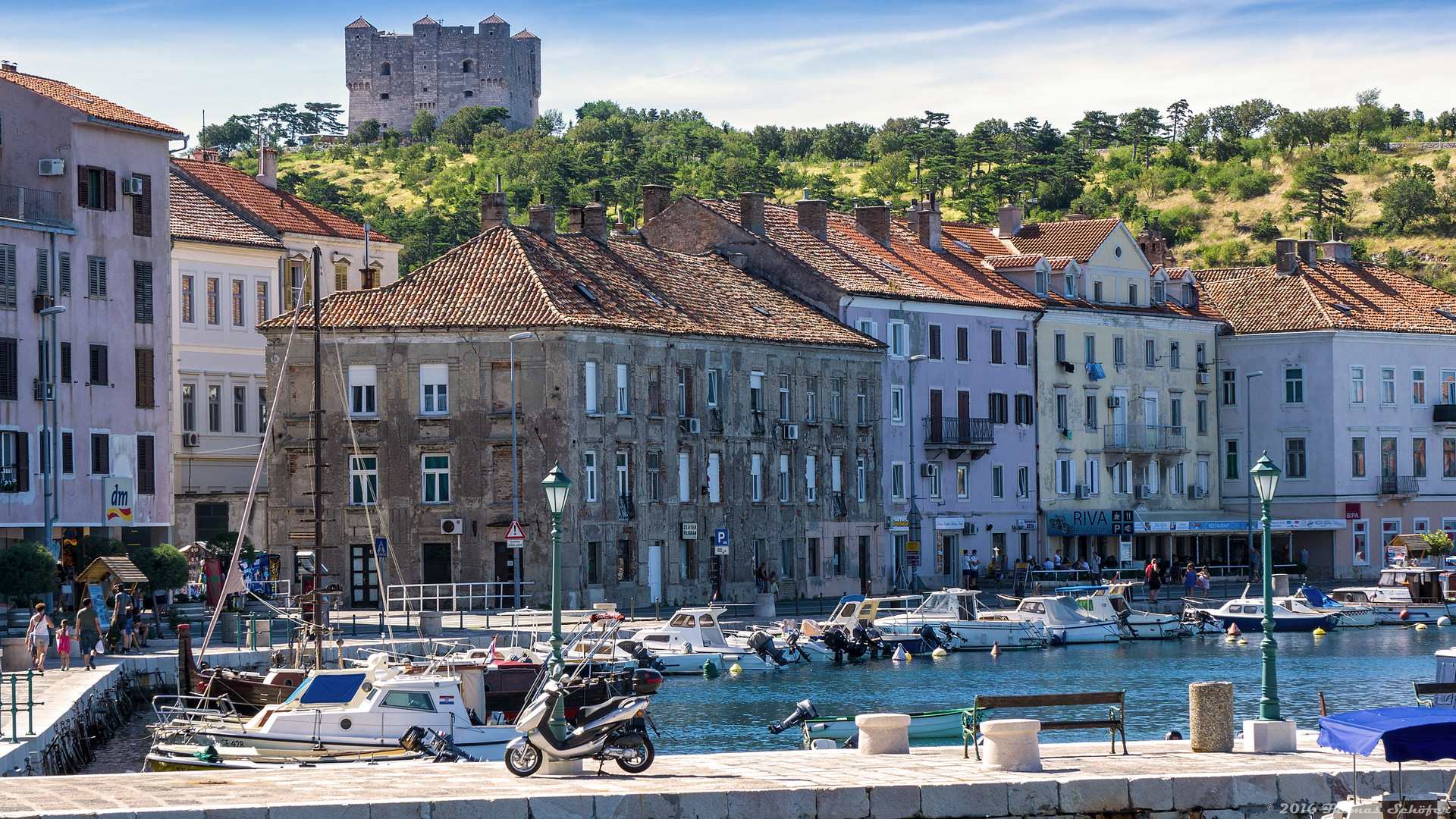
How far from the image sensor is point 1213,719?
27.6 meters

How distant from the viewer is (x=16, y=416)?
5822 centimetres

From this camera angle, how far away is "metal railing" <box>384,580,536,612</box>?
6512 cm

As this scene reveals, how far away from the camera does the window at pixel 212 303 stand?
7600 cm

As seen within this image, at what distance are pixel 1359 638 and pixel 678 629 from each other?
25.8m

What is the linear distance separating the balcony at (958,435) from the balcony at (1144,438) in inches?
319

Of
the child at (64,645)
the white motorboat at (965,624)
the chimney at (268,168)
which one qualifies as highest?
the chimney at (268,168)

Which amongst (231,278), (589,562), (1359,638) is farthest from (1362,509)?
(231,278)

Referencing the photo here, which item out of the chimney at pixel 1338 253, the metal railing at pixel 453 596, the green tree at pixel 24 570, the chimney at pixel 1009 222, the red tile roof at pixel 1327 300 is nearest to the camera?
the green tree at pixel 24 570

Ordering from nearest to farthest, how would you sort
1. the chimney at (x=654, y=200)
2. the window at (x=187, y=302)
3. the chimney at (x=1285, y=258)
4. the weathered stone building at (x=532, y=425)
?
the weathered stone building at (x=532, y=425) < the window at (x=187, y=302) < the chimney at (x=654, y=200) < the chimney at (x=1285, y=258)

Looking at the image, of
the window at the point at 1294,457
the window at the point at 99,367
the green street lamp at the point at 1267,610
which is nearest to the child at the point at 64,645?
the window at the point at 99,367

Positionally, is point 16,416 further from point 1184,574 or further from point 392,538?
point 1184,574

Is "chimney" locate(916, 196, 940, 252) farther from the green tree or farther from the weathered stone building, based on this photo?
the green tree

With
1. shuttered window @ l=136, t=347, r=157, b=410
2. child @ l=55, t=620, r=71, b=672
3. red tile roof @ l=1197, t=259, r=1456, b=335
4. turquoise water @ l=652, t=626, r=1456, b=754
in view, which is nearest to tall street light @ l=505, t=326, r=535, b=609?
shuttered window @ l=136, t=347, r=157, b=410

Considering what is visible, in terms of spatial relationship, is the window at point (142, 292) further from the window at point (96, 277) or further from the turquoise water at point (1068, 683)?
the turquoise water at point (1068, 683)
